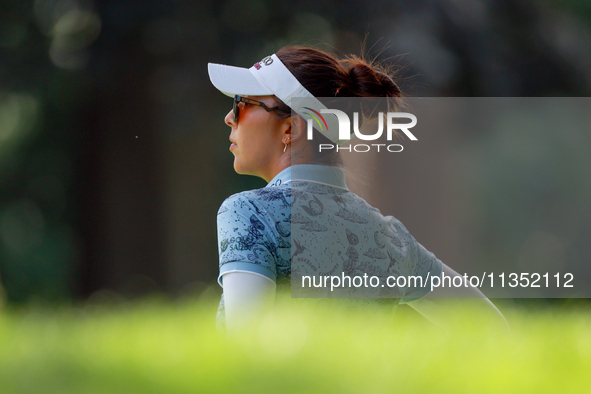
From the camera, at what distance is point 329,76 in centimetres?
153

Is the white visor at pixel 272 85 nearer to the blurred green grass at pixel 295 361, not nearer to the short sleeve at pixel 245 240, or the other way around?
the short sleeve at pixel 245 240

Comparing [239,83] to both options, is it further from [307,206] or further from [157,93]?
[157,93]

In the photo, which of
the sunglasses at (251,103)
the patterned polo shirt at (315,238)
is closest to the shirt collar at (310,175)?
the patterned polo shirt at (315,238)

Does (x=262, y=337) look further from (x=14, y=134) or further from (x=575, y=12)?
(x=14, y=134)

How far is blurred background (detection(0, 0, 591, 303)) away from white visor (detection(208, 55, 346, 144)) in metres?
3.12

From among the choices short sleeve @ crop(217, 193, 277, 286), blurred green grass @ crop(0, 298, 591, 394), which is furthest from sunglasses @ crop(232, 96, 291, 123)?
blurred green grass @ crop(0, 298, 591, 394)

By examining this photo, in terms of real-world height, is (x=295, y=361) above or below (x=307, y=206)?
below

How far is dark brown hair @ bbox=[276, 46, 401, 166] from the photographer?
1522 millimetres

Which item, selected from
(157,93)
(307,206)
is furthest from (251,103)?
(157,93)

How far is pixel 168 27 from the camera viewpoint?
629cm

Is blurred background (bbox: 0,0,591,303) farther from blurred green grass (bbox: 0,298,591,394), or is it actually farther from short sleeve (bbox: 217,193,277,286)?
blurred green grass (bbox: 0,298,591,394)

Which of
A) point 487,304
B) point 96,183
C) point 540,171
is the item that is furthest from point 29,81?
point 487,304

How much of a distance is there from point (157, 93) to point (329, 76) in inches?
212

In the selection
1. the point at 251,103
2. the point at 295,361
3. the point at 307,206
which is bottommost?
the point at 295,361
